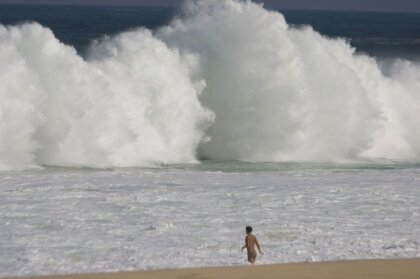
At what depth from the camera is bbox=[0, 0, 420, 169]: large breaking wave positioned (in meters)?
22.9

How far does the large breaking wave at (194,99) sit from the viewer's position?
75.0ft

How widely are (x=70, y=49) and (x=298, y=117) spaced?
6173 millimetres

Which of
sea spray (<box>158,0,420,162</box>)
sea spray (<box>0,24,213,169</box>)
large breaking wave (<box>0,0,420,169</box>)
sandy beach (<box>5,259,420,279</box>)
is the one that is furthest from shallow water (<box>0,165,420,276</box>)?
sea spray (<box>158,0,420,162</box>)

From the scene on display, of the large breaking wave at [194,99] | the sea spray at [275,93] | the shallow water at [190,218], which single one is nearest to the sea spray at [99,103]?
the large breaking wave at [194,99]

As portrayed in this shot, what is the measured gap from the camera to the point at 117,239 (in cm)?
1456

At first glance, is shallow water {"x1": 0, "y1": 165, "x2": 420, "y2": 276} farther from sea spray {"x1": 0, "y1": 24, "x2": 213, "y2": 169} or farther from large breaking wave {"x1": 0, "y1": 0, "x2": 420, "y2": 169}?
large breaking wave {"x1": 0, "y1": 0, "x2": 420, "y2": 169}

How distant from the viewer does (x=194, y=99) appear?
26.5m

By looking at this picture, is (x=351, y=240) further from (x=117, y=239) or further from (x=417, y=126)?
(x=417, y=126)

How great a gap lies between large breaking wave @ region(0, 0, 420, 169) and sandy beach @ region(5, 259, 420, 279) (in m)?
8.98

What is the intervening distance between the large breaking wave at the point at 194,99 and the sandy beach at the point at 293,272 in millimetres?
8980

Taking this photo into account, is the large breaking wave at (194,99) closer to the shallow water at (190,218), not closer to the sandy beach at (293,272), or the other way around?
the shallow water at (190,218)

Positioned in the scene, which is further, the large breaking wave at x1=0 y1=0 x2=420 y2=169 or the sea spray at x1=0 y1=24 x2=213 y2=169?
the large breaking wave at x1=0 y1=0 x2=420 y2=169

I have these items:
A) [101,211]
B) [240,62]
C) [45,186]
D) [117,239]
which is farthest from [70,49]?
[117,239]

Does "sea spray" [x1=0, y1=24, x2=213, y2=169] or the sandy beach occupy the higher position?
"sea spray" [x1=0, y1=24, x2=213, y2=169]
